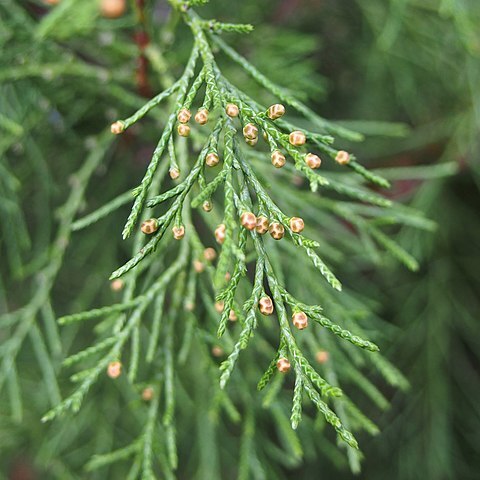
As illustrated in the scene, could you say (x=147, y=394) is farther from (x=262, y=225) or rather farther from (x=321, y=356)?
(x=262, y=225)

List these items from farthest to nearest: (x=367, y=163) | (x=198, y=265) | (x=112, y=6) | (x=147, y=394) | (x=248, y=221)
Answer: (x=367, y=163) < (x=112, y=6) < (x=147, y=394) < (x=198, y=265) < (x=248, y=221)

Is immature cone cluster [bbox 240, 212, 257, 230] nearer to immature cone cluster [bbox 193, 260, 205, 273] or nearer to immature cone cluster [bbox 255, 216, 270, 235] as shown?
immature cone cluster [bbox 255, 216, 270, 235]

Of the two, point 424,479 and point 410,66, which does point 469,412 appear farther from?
point 410,66

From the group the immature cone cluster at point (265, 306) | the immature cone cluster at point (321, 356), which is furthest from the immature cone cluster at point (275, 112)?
the immature cone cluster at point (321, 356)

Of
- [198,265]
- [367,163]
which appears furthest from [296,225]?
[367,163]

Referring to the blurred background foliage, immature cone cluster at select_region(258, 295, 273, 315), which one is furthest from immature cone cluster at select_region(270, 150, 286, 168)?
the blurred background foliage

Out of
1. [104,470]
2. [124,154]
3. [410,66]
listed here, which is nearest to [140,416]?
[104,470]
